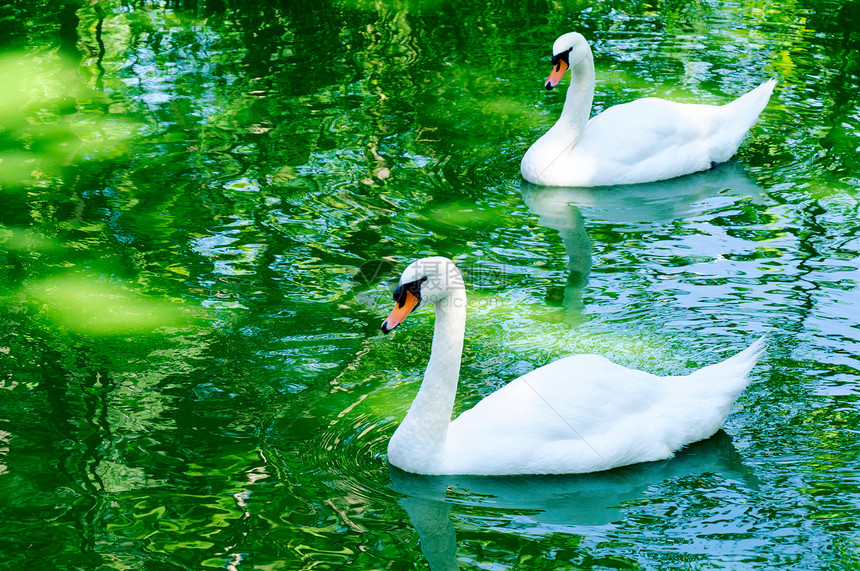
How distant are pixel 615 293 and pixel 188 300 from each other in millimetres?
2968

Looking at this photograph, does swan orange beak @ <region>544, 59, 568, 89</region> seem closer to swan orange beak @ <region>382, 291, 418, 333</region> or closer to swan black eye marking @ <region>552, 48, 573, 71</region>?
→ swan black eye marking @ <region>552, 48, 573, 71</region>

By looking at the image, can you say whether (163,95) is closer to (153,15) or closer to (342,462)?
(153,15)

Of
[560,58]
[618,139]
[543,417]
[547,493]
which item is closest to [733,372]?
[543,417]

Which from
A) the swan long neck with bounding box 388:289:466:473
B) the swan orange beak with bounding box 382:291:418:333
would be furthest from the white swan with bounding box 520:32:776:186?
the swan orange beak with bounding box 382:291:418:333

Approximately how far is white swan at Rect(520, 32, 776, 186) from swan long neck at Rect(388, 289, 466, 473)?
418cm

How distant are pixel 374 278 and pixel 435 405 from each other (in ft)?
8.30

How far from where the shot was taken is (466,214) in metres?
8.98

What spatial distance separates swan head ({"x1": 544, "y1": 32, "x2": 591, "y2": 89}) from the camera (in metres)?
9.63

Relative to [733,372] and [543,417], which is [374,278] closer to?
[543,417]

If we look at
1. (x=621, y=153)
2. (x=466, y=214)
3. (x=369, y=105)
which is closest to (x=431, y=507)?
(x=466, y=214)

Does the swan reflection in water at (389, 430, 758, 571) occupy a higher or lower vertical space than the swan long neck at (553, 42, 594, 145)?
lower

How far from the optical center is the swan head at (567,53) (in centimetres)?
963

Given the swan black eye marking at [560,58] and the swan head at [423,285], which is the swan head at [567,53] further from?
the swan head at [423,285]

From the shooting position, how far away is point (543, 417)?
563cm
